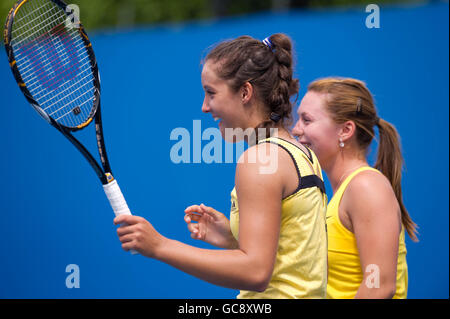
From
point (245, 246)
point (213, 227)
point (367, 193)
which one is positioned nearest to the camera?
point (245, 246)

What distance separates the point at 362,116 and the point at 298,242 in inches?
31.4

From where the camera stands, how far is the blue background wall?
3.00 meters

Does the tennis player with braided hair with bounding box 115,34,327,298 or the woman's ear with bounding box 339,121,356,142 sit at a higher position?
the woman's ear with bounding box 339,121,356,142

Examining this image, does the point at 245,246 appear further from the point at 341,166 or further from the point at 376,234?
the point at 341,166

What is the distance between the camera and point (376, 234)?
162 cm

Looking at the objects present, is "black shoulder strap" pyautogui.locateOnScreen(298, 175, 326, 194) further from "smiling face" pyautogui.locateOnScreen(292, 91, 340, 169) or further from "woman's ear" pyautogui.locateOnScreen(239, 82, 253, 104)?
"smiling face" pyautogui.locateOnScreen(292, 91, 340, 169)

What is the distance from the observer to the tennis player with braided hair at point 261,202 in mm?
1177

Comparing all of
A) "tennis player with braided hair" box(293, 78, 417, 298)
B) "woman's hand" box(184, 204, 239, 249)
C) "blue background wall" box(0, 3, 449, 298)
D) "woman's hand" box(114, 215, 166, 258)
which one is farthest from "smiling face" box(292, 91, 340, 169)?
"blue background wall" box(0, 3, 449, 298)

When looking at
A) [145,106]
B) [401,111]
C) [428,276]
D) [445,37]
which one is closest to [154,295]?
[145,106]

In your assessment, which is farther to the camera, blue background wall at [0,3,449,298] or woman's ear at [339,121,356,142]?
blue background wall at [0,3,449,298]

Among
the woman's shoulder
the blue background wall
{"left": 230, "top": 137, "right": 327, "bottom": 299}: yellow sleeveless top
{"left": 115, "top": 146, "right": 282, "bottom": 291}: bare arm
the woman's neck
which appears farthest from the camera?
the blue background wall

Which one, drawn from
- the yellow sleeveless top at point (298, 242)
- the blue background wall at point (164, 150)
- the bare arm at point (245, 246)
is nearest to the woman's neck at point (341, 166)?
the yellow sleeveless top at point (298, 242)

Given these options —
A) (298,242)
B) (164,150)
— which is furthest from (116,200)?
(164,150)
